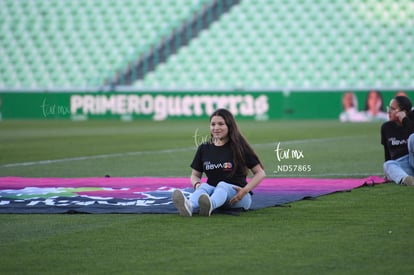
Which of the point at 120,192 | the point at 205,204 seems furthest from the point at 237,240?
the point at 120,192

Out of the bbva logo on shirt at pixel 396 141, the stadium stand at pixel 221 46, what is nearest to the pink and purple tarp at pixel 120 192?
the bbva logo on shirt at pixel 396 141

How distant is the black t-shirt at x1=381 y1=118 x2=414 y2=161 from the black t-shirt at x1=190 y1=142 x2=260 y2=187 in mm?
3043

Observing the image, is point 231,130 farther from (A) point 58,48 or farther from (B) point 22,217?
(A) point 58,48

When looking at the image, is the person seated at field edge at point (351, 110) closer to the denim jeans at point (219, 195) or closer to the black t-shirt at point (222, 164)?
the black t-shirt at point (222, 164)

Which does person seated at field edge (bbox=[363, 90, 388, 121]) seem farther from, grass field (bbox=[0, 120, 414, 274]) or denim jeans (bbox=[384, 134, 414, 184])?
denim jeans (bbox=[384, 134, 414, 184])

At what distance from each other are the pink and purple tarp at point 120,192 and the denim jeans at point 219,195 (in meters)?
0.26

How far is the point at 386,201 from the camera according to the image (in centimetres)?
924

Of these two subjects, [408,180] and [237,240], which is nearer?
[237,240]

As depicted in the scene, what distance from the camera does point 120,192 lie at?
10312 millimetres

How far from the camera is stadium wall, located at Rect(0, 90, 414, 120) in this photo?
32.3 m

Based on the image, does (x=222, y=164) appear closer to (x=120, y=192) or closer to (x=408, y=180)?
(x=120, y=192)

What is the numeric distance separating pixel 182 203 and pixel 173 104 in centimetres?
2513

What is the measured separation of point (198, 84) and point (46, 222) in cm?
2659

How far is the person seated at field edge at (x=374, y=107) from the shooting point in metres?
31.4
